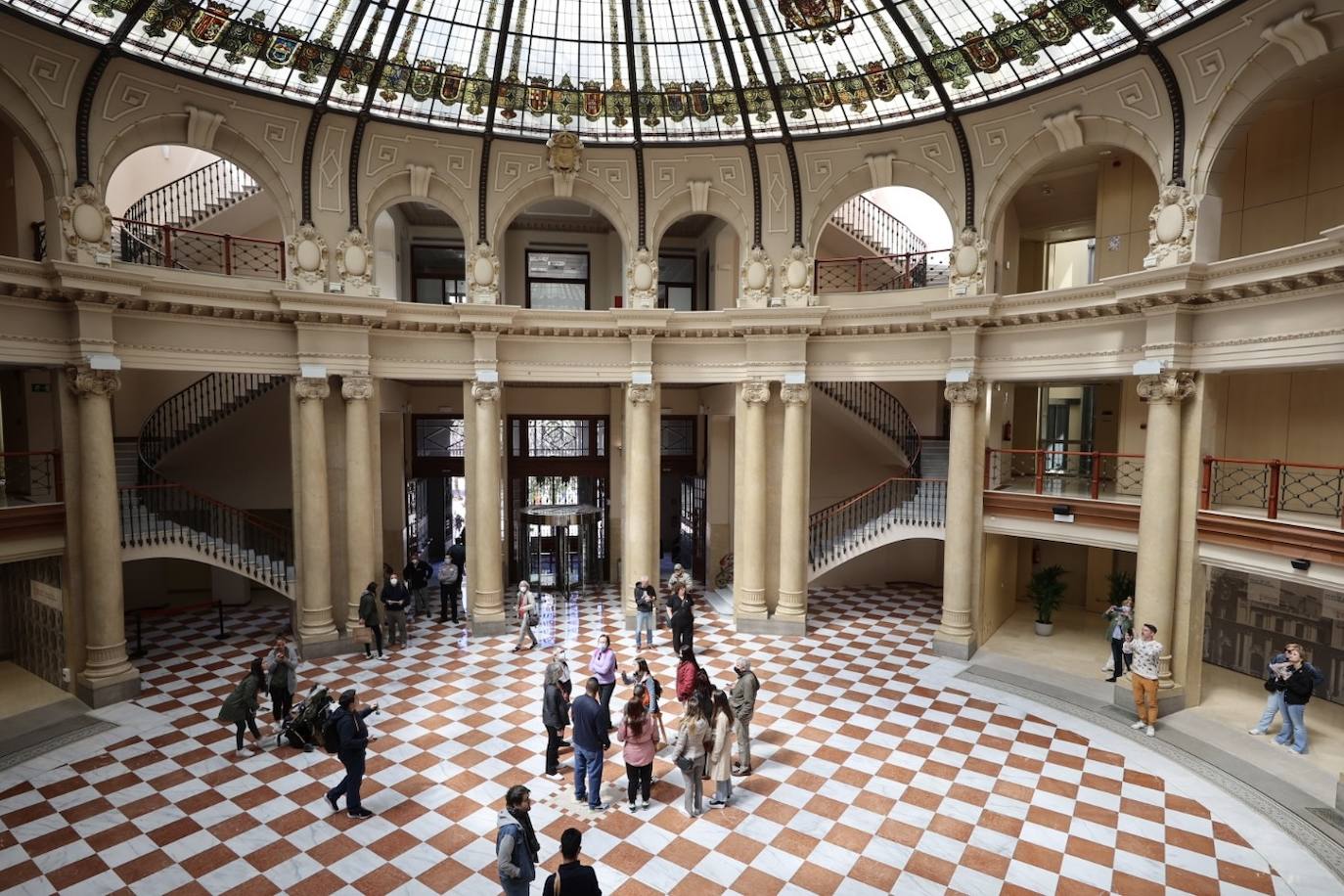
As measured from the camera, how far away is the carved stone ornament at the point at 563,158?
46.4 ft

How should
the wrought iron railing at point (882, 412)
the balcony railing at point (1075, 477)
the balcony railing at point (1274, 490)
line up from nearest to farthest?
the balcony railing at point (1274, 490) → the balcony railing at point (1075, 477) → the wrought iron railing at point (882, 412)

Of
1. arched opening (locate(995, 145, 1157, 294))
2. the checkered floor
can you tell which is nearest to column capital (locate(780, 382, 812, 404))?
arched opening (locate(995, 145, 1157, 294))

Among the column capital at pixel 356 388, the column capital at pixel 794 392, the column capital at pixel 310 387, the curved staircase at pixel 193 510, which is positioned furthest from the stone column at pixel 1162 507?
the curved staircase at pixel 193 510

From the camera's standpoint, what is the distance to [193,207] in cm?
1641

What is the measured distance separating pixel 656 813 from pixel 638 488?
26.0 feet

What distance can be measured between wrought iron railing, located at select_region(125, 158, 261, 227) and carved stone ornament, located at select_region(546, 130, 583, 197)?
7.10m

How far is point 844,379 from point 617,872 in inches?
409

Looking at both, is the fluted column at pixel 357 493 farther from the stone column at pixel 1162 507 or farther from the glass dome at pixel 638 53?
the stone column at pixel 1162 507

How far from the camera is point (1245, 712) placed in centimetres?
1110

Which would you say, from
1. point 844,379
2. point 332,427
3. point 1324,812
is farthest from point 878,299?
point 332,427

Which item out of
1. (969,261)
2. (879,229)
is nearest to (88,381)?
(969,261)

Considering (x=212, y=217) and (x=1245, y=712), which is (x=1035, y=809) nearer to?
(x=1245, y=712)

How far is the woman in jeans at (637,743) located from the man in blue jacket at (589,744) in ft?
0.82

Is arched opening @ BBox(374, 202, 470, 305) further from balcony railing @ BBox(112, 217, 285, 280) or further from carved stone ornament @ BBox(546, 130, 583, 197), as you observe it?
carved stone ornament @ BBox(546, 130, 583, 197)
